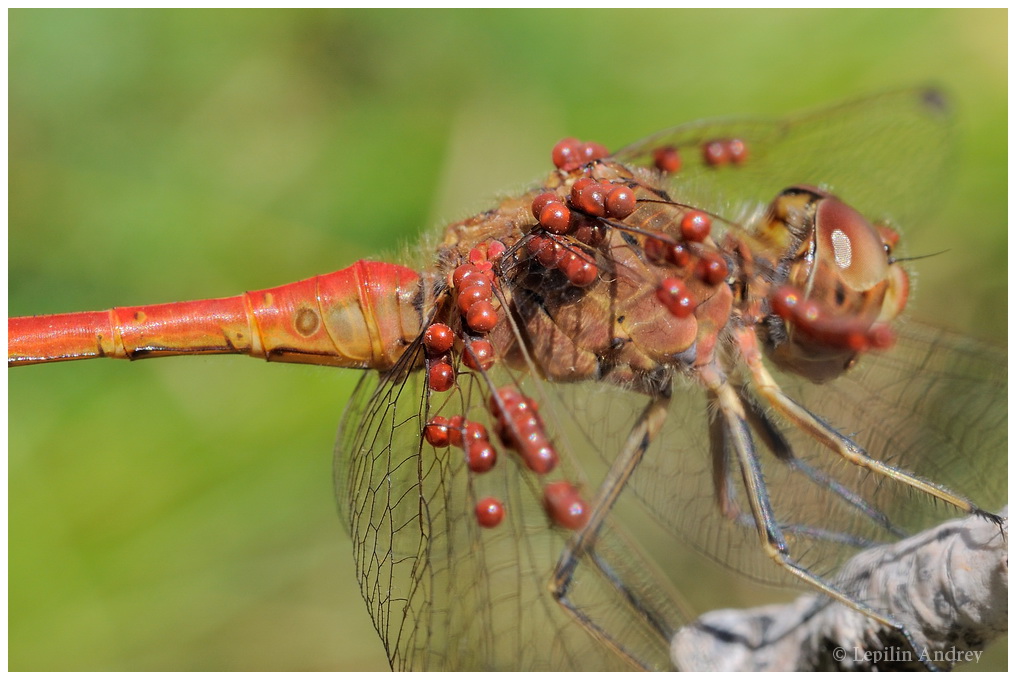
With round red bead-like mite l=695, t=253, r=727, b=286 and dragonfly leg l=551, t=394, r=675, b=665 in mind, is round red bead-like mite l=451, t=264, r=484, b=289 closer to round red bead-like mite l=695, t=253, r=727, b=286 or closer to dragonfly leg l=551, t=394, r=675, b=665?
round red bead-like mite l=695, t=253, r=727, b=286

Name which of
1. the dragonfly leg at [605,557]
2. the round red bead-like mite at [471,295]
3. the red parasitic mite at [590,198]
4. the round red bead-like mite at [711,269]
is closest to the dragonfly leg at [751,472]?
the dragonfly leg at [605,557]

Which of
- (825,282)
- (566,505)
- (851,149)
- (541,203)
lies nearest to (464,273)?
(541,203)

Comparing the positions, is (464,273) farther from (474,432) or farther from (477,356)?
(474,432)

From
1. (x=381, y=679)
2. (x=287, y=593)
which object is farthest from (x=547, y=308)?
(x=287, y=593)

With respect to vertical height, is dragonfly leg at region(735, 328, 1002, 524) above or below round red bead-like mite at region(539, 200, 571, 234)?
below

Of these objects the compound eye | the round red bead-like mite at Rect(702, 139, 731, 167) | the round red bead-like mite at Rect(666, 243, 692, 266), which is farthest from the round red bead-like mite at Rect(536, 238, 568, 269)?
the round red bead-like mite at Rect(702, 139, 731, 167)

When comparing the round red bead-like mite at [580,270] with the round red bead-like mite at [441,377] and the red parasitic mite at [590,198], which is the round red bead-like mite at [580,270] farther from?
the round red bead-like mite at [441,377]
